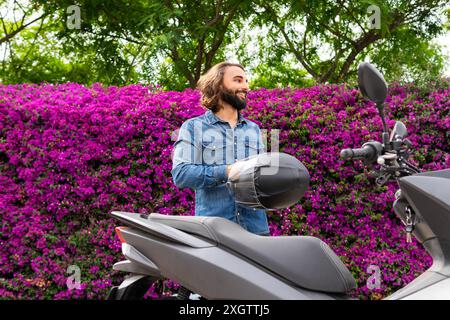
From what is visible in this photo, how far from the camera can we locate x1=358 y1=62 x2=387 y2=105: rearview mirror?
6.48 ft

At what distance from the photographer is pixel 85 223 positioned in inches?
196

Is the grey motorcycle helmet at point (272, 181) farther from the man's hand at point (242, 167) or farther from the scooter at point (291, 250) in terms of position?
the scooter at point (291, 250)

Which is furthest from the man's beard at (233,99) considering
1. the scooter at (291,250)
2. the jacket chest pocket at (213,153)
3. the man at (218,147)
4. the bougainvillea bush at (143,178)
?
the bougainvillea bush at (143,178)

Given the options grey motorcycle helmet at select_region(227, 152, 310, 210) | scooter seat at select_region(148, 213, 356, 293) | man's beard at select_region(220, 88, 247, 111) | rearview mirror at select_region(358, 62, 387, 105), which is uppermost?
man's beard at select_region(220, 88, 247, 111)

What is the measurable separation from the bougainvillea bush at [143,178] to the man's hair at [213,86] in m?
1.85

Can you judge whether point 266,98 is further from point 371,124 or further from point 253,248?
point 253,248

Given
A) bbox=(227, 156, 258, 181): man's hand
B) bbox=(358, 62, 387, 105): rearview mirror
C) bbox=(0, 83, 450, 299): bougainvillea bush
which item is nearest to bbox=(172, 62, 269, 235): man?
bbox=(227, 156, 258, 181): man's hand

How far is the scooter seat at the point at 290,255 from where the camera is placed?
6.62ft

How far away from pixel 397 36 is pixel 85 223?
21.9ft

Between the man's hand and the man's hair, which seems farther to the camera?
the man's hair

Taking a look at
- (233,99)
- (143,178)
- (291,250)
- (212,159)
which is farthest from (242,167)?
(143,178)

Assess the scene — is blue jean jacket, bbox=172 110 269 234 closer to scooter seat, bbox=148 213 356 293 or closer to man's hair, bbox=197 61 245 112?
man's hair, bbox=197 61 245 112

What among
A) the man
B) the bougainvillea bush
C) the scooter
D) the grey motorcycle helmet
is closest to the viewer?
the scooter

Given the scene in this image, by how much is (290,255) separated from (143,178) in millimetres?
3064
